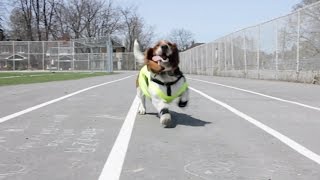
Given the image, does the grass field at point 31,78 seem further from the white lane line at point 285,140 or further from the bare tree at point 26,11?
the bare tree at point 26,11

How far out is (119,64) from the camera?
9919 centimetres

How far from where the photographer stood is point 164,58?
9.09 meters

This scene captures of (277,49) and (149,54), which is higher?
A: (277,49)

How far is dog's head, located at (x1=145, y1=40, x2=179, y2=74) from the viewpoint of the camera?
909 cm

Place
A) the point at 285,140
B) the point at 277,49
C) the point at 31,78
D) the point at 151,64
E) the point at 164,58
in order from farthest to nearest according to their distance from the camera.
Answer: the point at 31,78 < the point at 277,49 < the point at 151,64 < the point at 164,58 < the point at 285,140

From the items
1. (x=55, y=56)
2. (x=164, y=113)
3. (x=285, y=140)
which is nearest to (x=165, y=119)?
(x=164, y=113)

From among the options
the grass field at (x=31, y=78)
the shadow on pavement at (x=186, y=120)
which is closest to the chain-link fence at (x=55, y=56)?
the grass field at (x=31, y=78)

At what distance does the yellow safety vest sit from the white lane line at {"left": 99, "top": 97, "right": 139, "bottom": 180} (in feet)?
2.26

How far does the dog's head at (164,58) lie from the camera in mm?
9094

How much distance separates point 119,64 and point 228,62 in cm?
5789

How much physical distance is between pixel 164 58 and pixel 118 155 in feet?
8.96

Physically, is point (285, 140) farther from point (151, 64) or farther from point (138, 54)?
point (138, 54)

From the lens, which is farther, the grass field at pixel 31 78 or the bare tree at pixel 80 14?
the bare tree at pixel 80 14

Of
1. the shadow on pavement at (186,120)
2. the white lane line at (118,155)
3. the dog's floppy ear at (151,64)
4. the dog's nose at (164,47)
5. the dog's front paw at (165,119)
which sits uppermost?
the dog's nose at (164,47)
